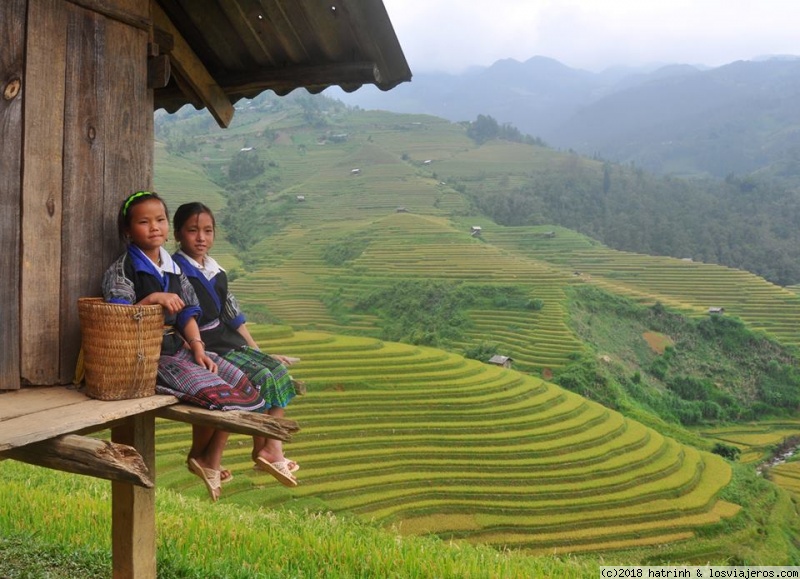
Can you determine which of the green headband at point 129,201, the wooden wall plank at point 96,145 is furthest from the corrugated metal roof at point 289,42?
the green headband at point 129,201

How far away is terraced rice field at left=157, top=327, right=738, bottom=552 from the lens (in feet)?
57.6

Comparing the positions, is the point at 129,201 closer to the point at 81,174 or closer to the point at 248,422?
the point at 81,174

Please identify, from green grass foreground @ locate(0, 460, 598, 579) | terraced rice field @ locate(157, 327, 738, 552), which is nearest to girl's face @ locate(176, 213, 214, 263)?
green grass foreground @ locate(0, 460, 598, 579)

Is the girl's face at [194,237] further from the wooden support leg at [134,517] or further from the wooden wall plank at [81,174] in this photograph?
the wooden support leg at [134,517]

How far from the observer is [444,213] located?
56.5 m

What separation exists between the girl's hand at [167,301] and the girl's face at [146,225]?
0.17 metres

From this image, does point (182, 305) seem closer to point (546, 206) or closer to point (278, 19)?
point (278, 19)

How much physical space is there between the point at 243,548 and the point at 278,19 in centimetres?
241

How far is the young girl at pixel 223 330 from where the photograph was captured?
224 centimetres

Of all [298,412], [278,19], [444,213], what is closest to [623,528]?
[298,412]

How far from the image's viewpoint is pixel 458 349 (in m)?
34.2

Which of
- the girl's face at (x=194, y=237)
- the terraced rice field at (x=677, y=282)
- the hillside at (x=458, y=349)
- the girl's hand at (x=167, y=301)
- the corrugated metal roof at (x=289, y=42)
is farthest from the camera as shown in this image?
the terraced rice field at (x=677, y=282)

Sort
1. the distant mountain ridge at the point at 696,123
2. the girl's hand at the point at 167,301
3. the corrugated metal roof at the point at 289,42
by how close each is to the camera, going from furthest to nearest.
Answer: the distant mountain ridge at the point at 696,123, the corrugated metal roof at the point at 289,42, the girl's hand at the point at 167,301

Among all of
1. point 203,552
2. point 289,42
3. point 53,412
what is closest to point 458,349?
point 203,552
